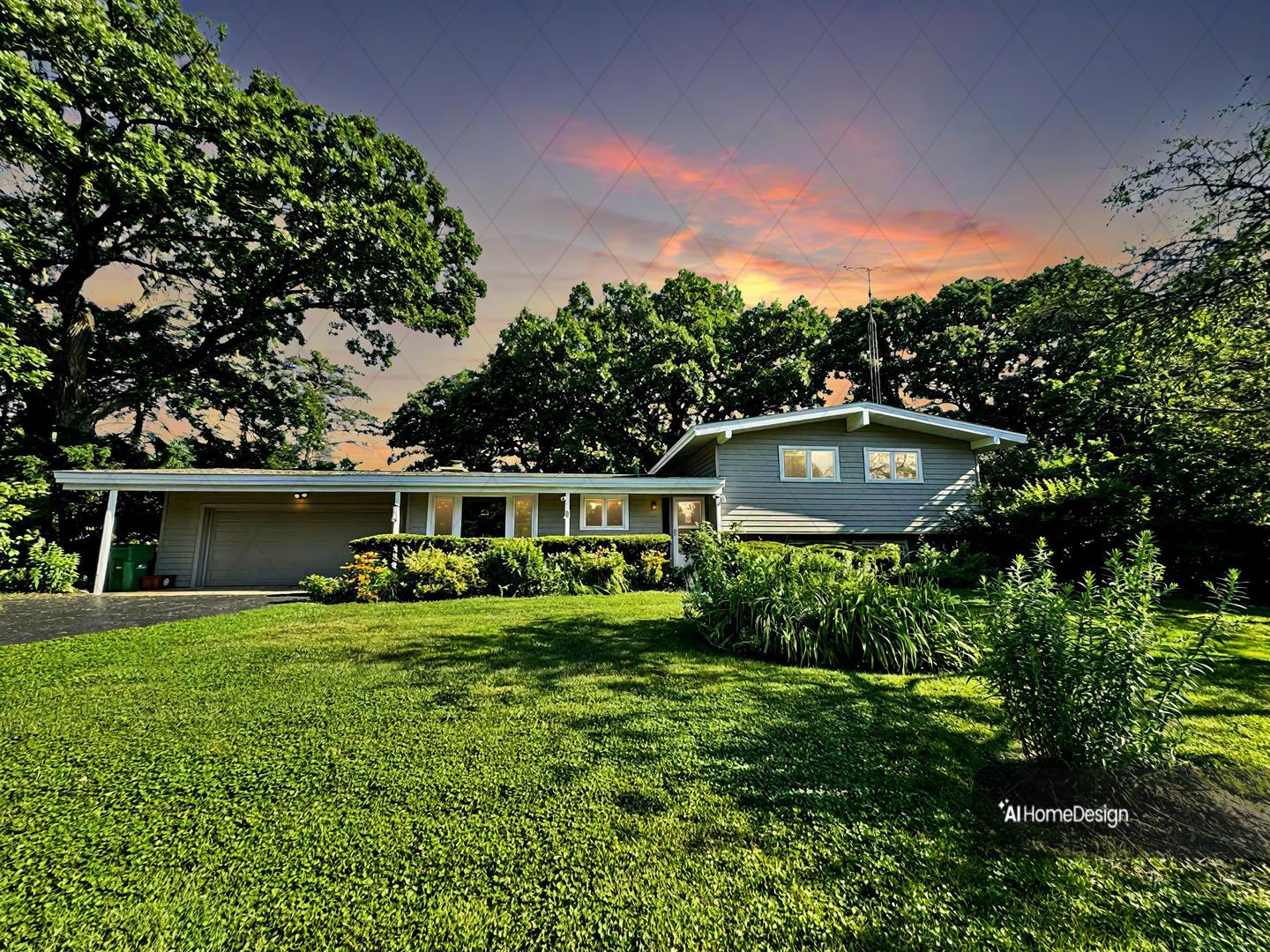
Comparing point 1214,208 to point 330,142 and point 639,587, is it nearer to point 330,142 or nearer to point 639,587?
point 639,587

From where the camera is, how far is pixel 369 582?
9539 mm

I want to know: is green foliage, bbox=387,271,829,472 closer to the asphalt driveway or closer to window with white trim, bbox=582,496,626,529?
window with white trim, bbox=582,496,626,529

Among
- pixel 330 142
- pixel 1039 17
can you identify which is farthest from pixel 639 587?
pixel 330 142

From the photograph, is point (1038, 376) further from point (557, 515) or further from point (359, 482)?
point (359, 482)

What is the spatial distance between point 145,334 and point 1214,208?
23961 millimetres

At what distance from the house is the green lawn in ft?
32.2

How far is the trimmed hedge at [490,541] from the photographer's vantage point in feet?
35.3

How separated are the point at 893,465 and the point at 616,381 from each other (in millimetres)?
11763

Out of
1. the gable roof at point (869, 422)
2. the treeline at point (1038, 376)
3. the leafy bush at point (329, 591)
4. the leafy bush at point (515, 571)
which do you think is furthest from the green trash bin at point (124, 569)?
the gable roof at point (869, 422)

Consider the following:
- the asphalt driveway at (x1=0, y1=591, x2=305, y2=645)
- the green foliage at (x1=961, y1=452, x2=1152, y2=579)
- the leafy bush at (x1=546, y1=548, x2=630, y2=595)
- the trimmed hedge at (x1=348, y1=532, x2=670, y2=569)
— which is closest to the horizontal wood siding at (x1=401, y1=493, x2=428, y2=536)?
the trimmed hedge at (x1=348, y1=532, x2=670, y2=569)

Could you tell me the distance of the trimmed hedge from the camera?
10773 mm

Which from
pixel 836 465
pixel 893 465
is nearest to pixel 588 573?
pixel 836 465

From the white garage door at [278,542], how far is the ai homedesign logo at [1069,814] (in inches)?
605

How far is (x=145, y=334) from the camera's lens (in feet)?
51.2
